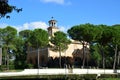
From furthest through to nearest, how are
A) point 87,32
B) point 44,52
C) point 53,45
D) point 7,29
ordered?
point 44,52, point 53,45, point 7,29, point 87,32

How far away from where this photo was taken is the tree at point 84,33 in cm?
6303

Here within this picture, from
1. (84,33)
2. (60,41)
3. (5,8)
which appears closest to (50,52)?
(60,41)

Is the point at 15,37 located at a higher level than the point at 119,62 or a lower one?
higher

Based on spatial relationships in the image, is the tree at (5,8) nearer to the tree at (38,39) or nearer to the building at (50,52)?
the tree at (38,39)

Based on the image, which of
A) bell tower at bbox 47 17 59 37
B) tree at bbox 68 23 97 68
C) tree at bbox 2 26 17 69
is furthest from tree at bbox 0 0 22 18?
bell tower at bbox 47 17 59 37

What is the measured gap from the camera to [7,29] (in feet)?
220

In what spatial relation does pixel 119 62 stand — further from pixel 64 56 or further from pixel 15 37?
pixel 15 37

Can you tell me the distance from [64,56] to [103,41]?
45.4 feet

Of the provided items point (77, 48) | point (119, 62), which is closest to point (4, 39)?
point (77, 48)

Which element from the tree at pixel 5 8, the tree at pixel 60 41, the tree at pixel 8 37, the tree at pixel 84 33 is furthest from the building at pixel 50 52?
the tree at pixel 5 8

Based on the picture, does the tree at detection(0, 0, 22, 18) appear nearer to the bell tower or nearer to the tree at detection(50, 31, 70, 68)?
the tree at detection(50, 31, 70, 68)

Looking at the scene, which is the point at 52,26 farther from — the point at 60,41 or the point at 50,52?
the point at 60,41

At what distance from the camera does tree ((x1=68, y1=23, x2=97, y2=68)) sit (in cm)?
6303

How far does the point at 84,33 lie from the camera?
6344 centimetres
